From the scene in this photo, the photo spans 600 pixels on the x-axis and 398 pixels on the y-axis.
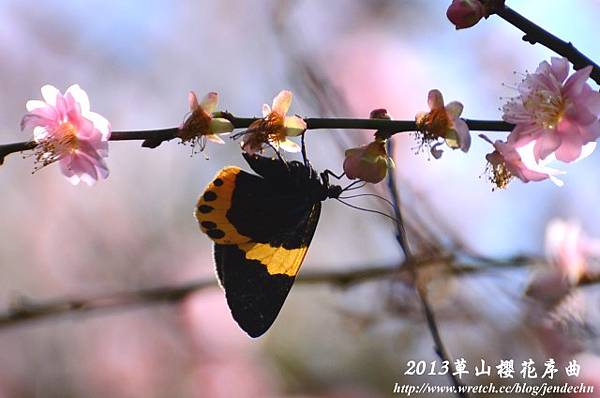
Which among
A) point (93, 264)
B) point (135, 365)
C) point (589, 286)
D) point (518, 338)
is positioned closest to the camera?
point (589, 286)

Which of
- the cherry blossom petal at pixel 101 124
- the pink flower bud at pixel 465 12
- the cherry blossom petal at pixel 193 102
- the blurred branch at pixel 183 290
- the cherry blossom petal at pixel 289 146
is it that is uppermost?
the blurred branch at pixel 183 290

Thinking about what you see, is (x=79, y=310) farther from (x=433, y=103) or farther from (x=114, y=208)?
(x=114, y=208)

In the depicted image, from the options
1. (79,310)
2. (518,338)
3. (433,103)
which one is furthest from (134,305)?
(433,103)

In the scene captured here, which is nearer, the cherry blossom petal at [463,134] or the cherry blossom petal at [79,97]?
the cherry blossom petal at [463,134]

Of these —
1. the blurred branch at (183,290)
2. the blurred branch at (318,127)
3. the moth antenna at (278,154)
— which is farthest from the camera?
the blurred branch at (183,290)

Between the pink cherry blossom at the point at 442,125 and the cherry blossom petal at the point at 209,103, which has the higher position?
the cherry blossom petal at the point at 209,103

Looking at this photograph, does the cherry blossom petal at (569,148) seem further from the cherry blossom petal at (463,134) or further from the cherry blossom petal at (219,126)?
the cherry blossom petal at (219,126)

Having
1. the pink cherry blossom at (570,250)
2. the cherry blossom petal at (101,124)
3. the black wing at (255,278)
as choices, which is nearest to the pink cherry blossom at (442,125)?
the black wing at (255,278)
